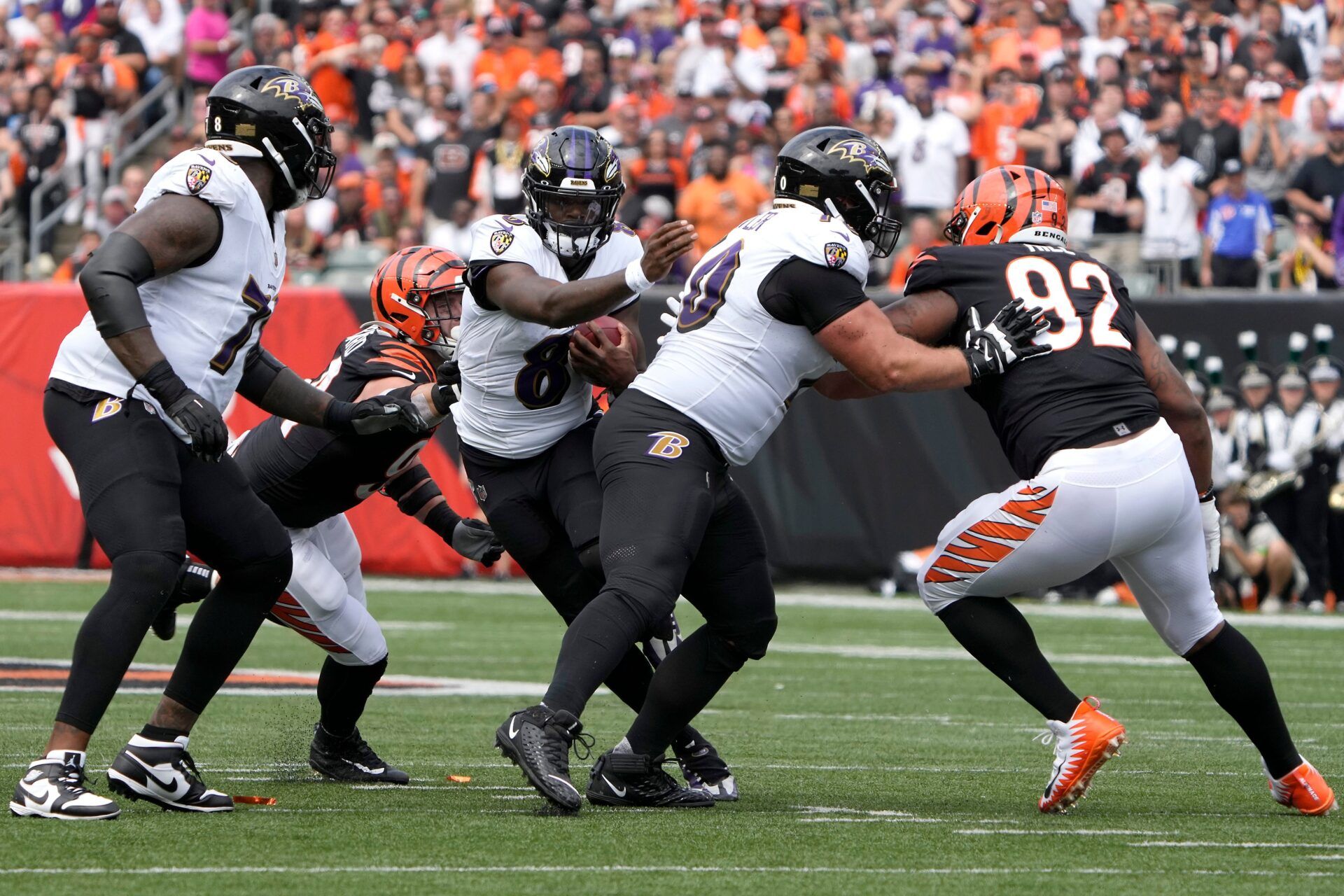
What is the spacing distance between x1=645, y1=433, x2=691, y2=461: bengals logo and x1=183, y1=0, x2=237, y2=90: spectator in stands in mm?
13918

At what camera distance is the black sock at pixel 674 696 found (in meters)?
4.95

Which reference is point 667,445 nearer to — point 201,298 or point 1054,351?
point 1054,351

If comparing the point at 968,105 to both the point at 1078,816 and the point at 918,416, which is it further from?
the point at 1078,816

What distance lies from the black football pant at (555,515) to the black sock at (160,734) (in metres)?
1.07

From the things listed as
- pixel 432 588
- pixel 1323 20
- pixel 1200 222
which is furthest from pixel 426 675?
pixel 1323 20

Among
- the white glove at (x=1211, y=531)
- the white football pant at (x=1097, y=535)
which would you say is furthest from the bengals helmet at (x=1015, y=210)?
the white glove at (x=1211, y=531)

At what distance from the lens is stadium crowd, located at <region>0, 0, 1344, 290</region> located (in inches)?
539

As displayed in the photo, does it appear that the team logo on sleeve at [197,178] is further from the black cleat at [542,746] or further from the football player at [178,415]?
the black cleat at [542,746]

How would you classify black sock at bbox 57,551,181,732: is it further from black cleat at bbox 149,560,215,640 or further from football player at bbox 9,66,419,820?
black cleat at bbox 149,560,215,640

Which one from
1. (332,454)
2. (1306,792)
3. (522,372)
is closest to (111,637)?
(332,454)

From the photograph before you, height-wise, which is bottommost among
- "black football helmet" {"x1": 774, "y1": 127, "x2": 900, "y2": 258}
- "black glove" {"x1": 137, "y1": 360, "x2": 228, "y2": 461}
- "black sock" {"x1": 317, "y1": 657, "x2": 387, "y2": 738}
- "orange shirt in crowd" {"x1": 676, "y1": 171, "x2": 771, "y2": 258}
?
"orange shirt in crowd" {"x1": 676, "y1": 171, "x2": 771, "y2": 258}

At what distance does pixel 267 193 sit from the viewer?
4855 millimetres

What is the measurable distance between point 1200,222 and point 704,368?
979cm

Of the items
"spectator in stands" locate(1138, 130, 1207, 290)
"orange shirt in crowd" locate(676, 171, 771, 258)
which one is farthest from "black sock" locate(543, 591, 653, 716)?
"spectator in stands" locate(1138, 130, 1207, 290)
